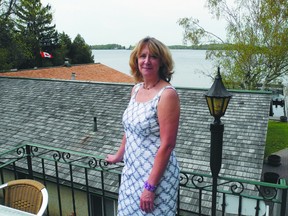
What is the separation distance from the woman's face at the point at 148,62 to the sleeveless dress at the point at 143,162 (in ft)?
0.61

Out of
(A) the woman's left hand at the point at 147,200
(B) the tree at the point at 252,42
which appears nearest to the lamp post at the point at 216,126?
(A) the woman's left hand at the point at 147,200

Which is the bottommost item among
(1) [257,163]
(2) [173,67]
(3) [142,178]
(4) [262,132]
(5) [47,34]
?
(1) [257,163]

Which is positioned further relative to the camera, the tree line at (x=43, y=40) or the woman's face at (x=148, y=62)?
the tree line at (x=43, y=40)

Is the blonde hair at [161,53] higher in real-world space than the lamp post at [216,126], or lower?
higher

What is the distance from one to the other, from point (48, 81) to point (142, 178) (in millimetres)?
14870

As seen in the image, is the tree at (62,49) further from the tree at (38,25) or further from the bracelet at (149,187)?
the bracelet at (149,187)

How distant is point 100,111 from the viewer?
11.9 metres

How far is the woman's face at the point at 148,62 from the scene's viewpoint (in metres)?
2.05

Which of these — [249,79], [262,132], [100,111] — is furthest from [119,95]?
[249,79]

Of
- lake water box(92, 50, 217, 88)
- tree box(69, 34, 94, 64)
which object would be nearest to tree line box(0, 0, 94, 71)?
tree box(69, 34, 94, 64)

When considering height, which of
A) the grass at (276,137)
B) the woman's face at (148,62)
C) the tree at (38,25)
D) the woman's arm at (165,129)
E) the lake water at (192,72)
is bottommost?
the grass at (276,137)

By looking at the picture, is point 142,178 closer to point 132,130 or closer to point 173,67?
point 132,130

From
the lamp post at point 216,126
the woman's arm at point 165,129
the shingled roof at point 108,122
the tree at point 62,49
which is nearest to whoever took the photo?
the woman's arm at point 165,129

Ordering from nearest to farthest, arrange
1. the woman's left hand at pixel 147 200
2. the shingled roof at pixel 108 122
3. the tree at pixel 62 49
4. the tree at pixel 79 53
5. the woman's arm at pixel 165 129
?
1. the woman's arm at pixel 165 129
2. the woman's left hand at pixel 147 200
3. the shingled roof at pixel 108 122
4. the tree at pixel 62 49
5. the tree at pixel 79 53
